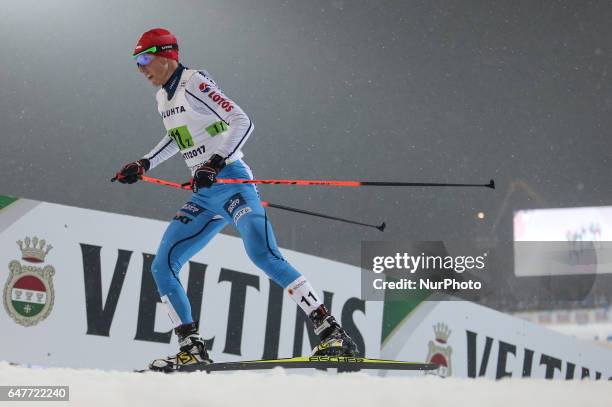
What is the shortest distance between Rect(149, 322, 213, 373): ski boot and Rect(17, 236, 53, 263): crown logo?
181cm

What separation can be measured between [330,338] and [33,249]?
7.65 ft

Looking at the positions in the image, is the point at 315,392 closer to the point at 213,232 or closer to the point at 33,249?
the point at 213,232

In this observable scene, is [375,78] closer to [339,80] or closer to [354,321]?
[339,80]

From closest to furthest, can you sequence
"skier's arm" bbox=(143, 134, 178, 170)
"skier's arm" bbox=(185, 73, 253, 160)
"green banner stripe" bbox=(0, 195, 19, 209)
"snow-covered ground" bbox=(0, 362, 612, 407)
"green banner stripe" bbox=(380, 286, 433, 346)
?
"snow-covered ground" bbox=(0, 362, 612, 407) < "skier's arm" bbox=(185, 73, 253, 160) < "skier's arm" bbox=(143, 134, 178, 170) < "green banner stripe" bbox=(0, 195, 19, 209) < "green banner stripe" bbox=(380, 286, 433, 346)

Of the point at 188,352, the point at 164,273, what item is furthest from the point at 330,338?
the point at 164,273

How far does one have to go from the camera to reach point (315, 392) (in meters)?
1.49

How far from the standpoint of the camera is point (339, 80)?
8125mm

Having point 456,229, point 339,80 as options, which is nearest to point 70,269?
point 339,80

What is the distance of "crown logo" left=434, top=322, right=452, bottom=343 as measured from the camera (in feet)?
18.8

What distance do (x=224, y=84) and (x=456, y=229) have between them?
370 centimetres

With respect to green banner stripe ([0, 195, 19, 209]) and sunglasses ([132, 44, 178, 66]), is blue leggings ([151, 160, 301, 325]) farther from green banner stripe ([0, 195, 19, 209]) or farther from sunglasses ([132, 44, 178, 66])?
green banner stripe ([0, 195, 19, 209])

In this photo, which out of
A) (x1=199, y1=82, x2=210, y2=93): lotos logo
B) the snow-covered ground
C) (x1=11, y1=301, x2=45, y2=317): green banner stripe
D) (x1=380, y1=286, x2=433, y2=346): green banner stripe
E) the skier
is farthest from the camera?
(x1=380, y1=286, x2=433, y2=346): green banner stripe

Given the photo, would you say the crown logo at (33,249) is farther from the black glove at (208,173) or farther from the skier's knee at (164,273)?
the black glove at (208,173)

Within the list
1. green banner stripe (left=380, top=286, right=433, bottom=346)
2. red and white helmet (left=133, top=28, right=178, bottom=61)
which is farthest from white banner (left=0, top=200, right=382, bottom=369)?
red and white helmet (left=133, top=28, right=178, bottom=61)
